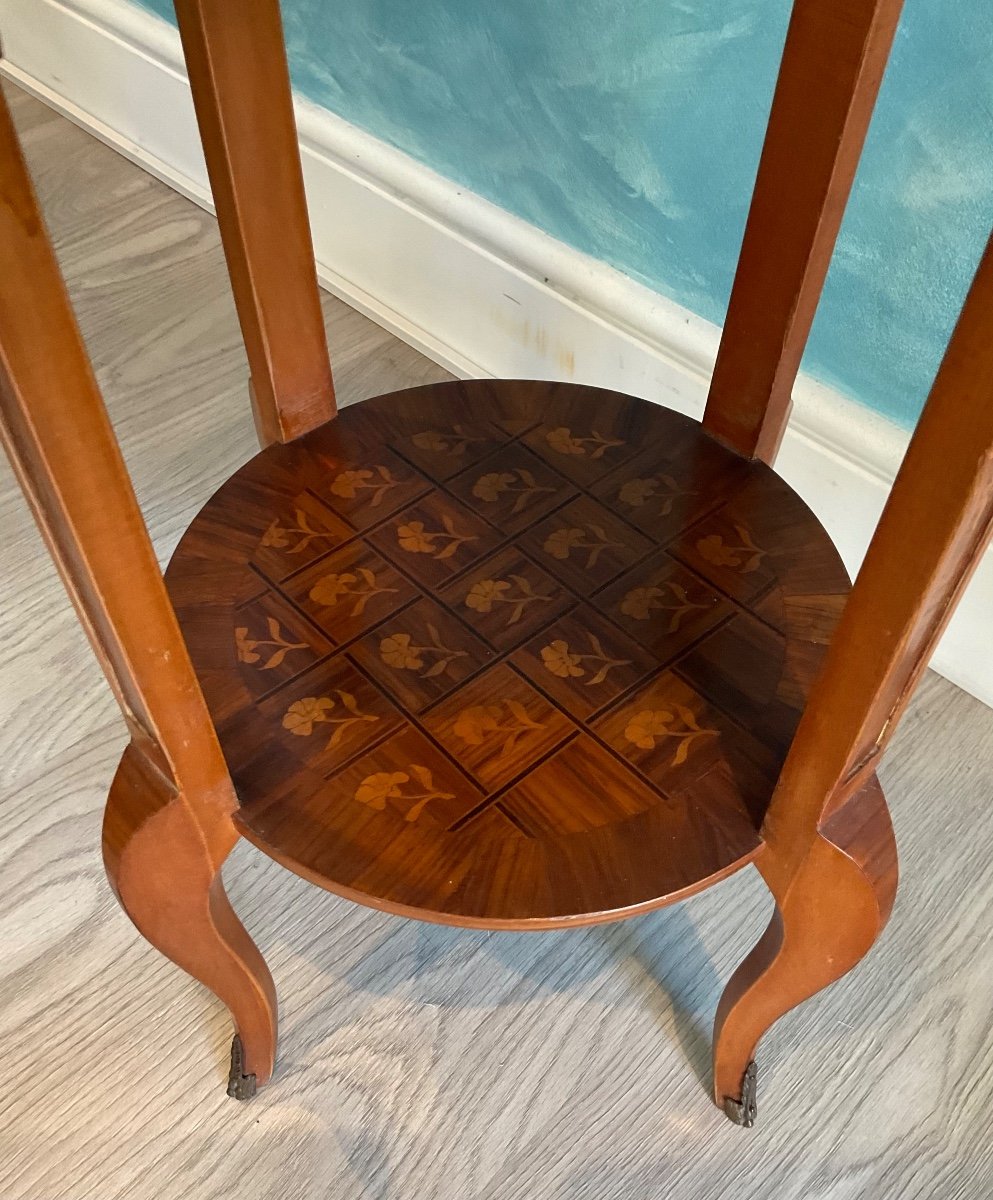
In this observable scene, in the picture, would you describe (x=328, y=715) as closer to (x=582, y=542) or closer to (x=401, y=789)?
(x=401, y=789)

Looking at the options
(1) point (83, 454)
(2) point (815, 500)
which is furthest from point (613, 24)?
(1) point (83, 454)

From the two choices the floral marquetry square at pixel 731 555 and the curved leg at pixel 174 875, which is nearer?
the curved leg at pixel 174 875

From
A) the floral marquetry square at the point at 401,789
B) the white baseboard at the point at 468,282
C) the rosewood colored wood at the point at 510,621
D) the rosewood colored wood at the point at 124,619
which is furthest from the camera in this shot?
the white baseboard at the point at 468,282

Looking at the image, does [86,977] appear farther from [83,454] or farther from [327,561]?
[83,454]

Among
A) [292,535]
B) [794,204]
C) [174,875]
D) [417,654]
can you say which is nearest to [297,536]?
[292,535]

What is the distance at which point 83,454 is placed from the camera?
14.9 inches

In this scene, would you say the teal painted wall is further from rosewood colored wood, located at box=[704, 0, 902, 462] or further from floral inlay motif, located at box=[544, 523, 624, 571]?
floral inlay motif, located at box=[544, 523, 624, 571]

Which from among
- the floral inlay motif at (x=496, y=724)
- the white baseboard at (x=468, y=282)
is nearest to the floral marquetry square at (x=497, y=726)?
the floral inlay motif at (x=496, y=724)

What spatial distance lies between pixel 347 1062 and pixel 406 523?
1.21 feet

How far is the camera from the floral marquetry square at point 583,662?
608 millimetres

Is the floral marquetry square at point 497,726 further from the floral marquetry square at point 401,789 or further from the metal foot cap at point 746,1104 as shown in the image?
the metal foot cap at point 746,1104

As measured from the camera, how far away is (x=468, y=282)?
1143 mm

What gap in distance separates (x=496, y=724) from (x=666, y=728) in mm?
88

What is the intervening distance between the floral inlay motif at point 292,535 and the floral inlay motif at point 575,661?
0.50 ft
